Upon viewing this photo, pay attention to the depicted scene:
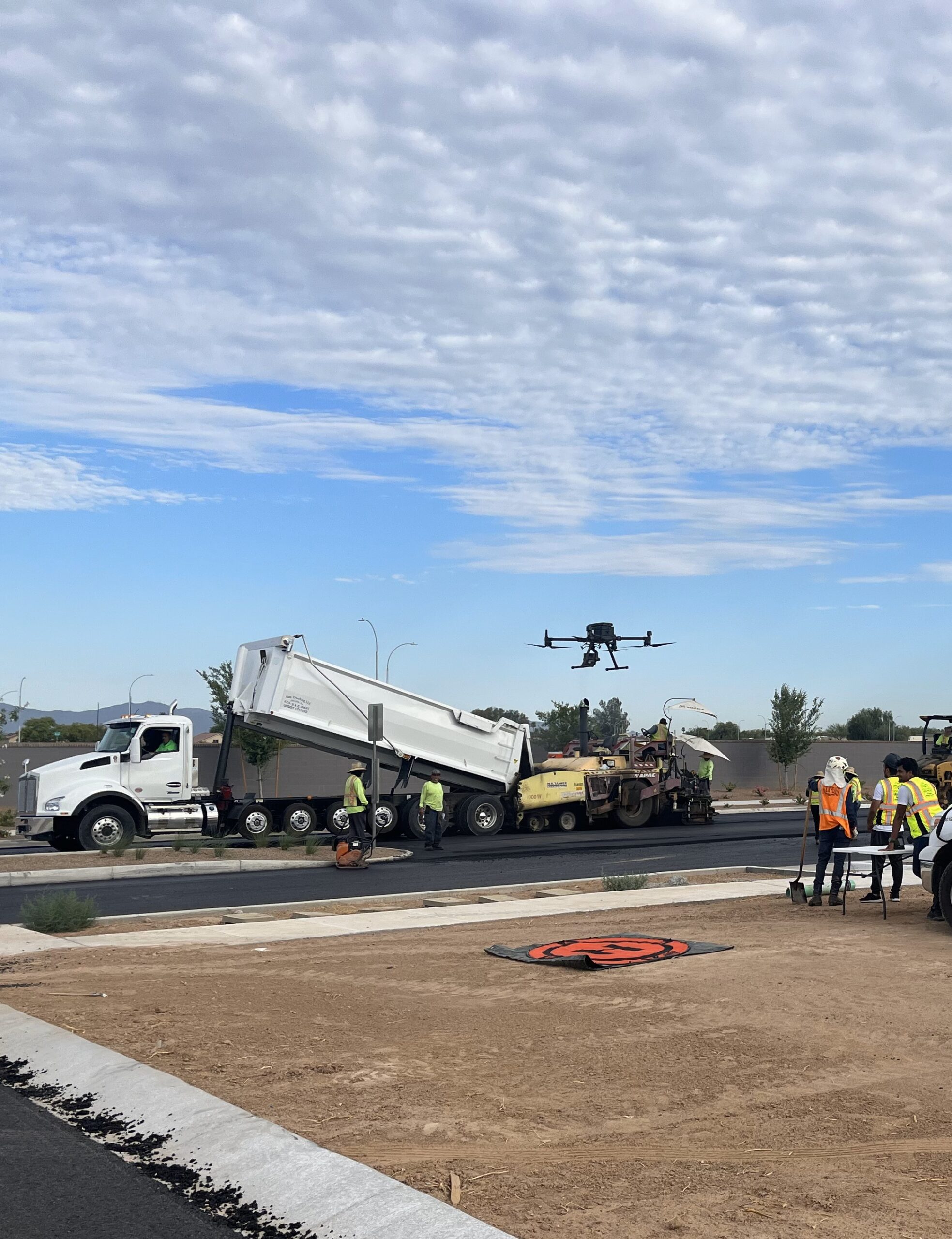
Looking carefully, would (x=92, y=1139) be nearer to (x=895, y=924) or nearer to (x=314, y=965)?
(x=314, y=965)

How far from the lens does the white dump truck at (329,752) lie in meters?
23.8

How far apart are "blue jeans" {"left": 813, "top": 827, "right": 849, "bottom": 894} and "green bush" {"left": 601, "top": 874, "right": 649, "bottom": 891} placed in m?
3.29

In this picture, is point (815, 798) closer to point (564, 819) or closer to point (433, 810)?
point (433, 810)

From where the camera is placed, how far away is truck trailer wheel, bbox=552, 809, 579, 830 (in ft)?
104

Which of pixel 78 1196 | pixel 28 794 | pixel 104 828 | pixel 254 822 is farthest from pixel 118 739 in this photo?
pixel 78 1196

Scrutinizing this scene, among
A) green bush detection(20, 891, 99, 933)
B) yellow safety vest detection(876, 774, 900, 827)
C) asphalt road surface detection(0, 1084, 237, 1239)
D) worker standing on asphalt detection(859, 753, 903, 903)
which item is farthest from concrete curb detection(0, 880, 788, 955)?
asphalt road surface detection(0, 1084, 237, 1239)

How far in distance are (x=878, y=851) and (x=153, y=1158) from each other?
908 cm

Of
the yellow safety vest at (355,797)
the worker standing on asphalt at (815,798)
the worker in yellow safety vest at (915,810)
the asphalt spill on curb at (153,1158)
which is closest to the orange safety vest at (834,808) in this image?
the worker standing on asphalt at (815,798)

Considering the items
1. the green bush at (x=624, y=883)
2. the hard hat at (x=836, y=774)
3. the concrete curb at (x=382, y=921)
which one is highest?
the hard hat at (x=836, y=774)

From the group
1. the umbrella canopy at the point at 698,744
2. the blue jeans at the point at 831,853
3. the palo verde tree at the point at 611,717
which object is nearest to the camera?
the blue jeans at the point at 831,853

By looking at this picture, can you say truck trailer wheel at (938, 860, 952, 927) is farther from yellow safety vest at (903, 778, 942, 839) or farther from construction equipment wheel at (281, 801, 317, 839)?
construction equipment wheel at (281, 801, 317, 839)

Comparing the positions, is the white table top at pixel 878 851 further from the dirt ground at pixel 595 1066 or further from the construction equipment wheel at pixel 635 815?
the construction equipment wheel at pixel 635 815

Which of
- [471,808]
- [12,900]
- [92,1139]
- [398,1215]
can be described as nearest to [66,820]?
[12,900]

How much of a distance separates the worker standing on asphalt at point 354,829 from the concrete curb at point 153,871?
1.83ft
